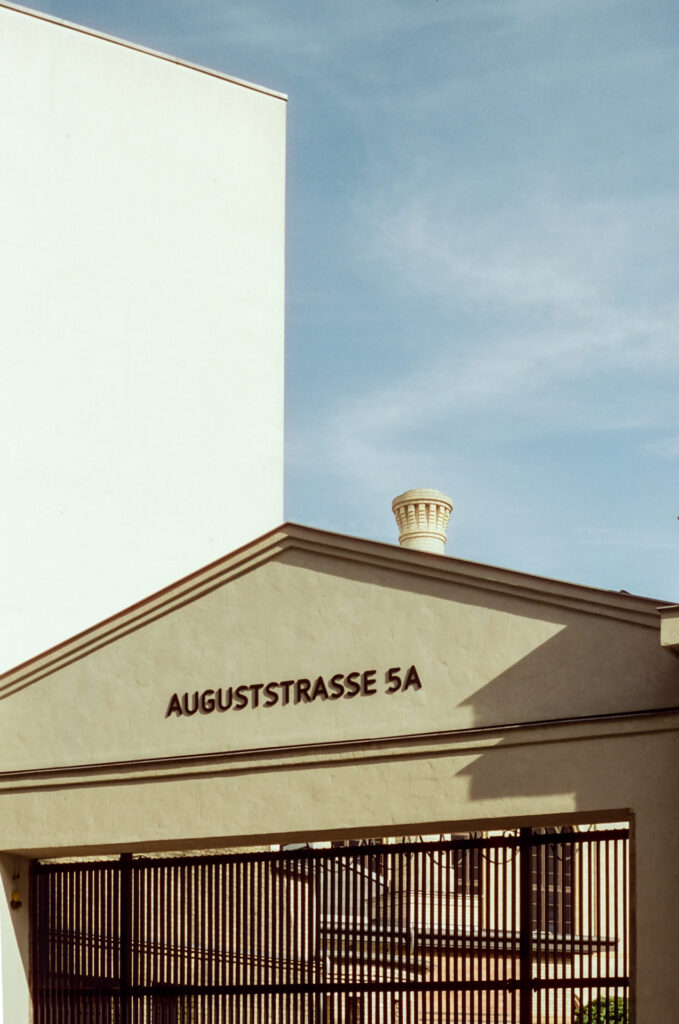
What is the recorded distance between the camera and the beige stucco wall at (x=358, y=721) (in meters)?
13.4

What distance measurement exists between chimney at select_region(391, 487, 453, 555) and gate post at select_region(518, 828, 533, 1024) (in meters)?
23.6

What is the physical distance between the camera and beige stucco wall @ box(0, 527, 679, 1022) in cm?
1341

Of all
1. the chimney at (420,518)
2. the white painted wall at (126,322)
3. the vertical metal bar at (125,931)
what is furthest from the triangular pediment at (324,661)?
the chimney at (420,518)

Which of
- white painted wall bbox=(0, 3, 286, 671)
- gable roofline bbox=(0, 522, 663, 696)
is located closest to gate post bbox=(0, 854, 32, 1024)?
gable roofline bbox=(0, 522, 663, 696)

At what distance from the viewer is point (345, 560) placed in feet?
50.7

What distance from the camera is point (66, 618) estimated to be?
78.0ft

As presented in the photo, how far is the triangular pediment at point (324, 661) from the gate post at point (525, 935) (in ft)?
4.50

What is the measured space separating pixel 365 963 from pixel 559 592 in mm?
4441

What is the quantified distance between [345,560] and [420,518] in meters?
22.9

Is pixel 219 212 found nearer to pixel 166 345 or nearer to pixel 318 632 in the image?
pixel 166 345

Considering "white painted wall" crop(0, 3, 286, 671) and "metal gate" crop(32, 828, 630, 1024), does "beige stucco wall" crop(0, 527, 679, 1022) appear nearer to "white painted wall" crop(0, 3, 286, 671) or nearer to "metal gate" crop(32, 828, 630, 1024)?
"metal gate" crop(32, 828, 630, 1024)

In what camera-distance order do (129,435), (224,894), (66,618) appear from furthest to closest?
(129,435)
(66,618)
(224,894)

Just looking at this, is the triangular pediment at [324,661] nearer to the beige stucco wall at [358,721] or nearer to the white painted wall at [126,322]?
the beige stucco wall at [358,721]

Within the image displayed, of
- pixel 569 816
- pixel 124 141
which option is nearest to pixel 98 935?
pixel 569 816
